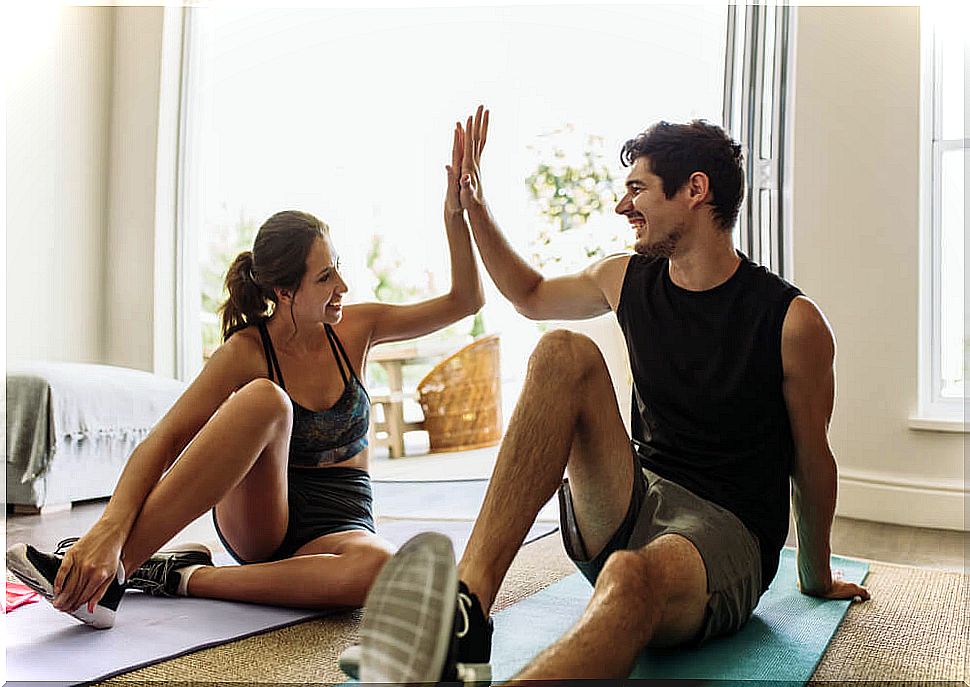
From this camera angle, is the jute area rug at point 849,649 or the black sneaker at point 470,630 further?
the jute area rug at point 849,649

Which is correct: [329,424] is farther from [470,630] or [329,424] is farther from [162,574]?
[470,630]

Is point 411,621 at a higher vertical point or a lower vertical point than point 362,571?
higher

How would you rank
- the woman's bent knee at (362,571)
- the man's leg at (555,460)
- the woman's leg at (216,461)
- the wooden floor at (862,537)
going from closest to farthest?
the man's leg at (555,460) → the woman's leg at (216,461) → the woman's bent knee at (362,571) → the wooden floor at (862,537)

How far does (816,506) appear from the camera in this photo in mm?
1928

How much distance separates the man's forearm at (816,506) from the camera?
1898 millimetres

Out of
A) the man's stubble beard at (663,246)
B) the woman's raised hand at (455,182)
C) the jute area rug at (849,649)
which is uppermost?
the woman's raised hand at (455,182)

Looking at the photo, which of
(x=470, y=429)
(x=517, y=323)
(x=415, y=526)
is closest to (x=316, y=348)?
(x=415, y=526)

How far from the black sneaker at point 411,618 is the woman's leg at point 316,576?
2.76 feet

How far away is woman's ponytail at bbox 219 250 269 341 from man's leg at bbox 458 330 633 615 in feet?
2.69

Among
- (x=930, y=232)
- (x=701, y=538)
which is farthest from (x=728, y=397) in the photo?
(x=930, y=232)

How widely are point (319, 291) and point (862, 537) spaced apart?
2023 millimetres

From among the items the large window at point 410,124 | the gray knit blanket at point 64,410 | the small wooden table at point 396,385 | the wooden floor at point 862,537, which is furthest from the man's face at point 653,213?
the small wooden table at point 396,385

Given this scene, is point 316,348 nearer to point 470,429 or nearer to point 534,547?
point 534,547

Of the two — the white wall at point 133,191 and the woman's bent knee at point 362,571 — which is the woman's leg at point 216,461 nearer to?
the woman's bent knee at point 362,571
